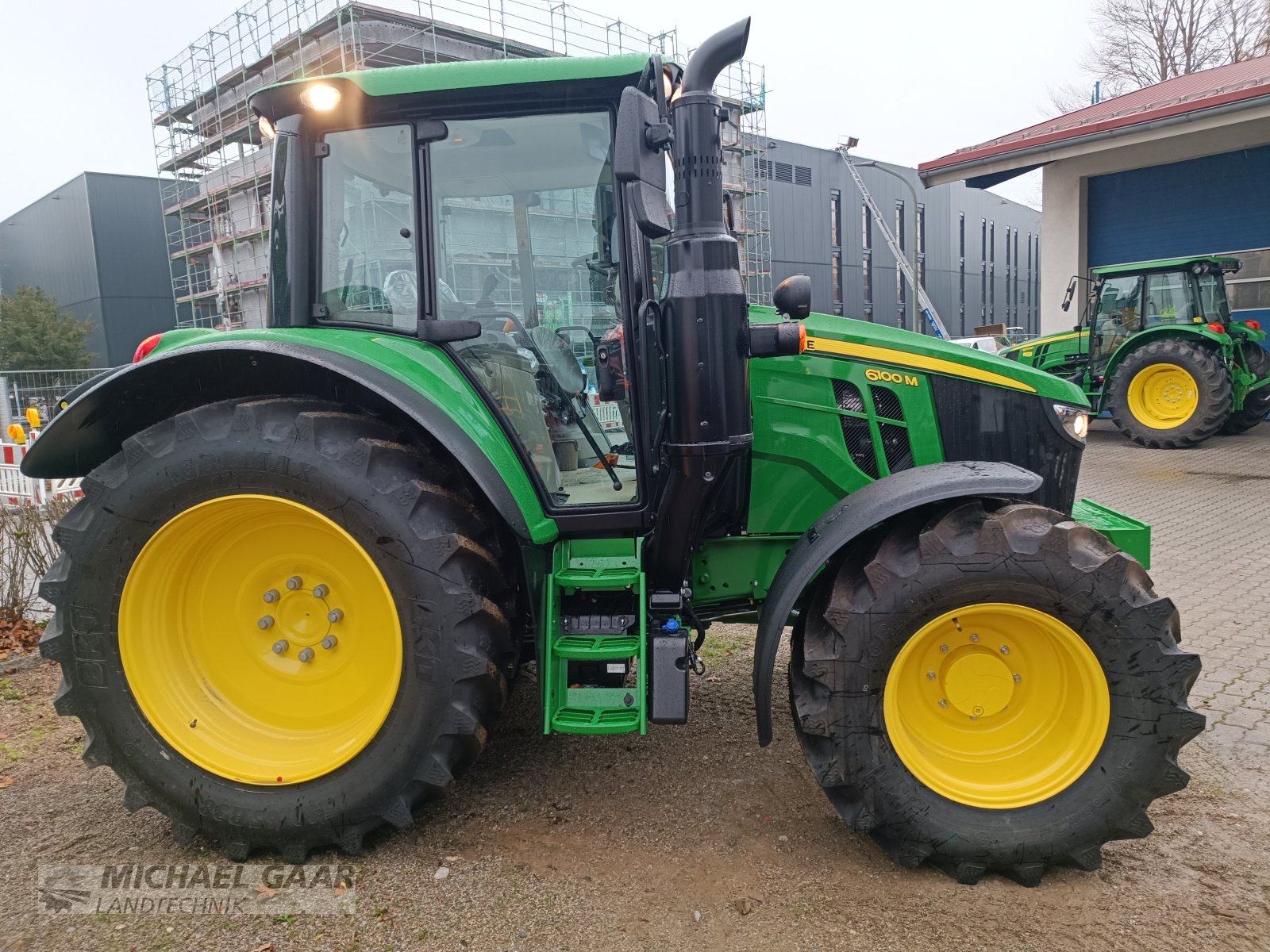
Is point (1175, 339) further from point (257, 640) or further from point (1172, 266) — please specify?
point (257, 640)

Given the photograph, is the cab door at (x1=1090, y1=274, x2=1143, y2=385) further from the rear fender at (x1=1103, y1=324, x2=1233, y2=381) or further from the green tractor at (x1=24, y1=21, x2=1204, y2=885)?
the green tractor at (x1=24, y1=21, x2=1204, y2=885)

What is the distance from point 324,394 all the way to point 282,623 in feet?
2.58

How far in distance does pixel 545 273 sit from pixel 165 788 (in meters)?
2.04

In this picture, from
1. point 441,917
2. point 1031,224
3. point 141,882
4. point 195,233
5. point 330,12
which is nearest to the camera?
point 441,917

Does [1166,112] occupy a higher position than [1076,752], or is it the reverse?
[1166,112]

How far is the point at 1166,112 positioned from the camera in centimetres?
1187

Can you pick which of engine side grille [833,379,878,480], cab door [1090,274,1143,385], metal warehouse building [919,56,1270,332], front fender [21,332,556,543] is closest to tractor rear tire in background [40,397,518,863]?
front fender [21,332,556,543]

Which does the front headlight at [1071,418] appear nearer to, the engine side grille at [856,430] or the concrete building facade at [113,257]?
the engine side grille at [856,430]

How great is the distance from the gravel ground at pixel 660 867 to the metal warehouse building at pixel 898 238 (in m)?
24.6

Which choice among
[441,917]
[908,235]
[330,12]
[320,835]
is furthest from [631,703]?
[908,235]

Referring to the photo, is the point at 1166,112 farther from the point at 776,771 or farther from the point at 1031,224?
the point at 1031,224

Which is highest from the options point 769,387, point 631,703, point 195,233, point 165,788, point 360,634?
point 195,233

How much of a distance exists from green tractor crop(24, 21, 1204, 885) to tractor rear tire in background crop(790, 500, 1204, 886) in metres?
0.01

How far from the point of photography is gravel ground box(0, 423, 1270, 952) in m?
2.29
